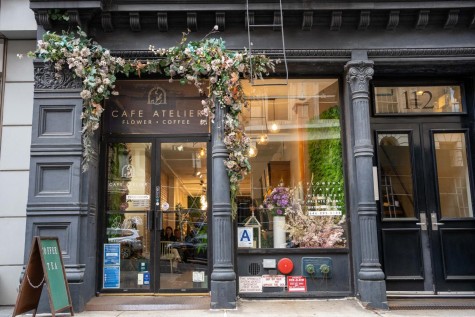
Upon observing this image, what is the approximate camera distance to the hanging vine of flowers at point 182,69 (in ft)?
23.7

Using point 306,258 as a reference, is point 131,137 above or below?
above

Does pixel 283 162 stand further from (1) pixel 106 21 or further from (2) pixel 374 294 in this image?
(1) pixel 106 21

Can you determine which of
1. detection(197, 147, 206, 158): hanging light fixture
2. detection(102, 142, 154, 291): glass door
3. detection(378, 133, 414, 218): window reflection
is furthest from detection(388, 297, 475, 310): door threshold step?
detection(102, 142, 154, 291): glass door

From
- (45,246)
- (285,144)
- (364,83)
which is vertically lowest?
(45,246)

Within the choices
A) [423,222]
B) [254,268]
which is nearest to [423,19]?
[423,222]

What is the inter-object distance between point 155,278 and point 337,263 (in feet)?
9.87

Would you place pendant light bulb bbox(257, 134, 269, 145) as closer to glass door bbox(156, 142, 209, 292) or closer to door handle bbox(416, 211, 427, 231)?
glass door bbox(156, 142, 209, 292)

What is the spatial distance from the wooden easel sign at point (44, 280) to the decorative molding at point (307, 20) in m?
5.05

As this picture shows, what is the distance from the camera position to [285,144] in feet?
26.9

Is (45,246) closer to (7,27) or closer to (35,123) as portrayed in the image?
(35,123)

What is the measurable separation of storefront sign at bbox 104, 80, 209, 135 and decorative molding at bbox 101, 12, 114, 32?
0.95m

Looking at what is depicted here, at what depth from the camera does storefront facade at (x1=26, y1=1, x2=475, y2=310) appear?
23.9ft

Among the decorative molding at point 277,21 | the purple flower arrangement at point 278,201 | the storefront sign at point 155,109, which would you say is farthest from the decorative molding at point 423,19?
the storefront sign at point 155,109

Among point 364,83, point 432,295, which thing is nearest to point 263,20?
point 364,83
